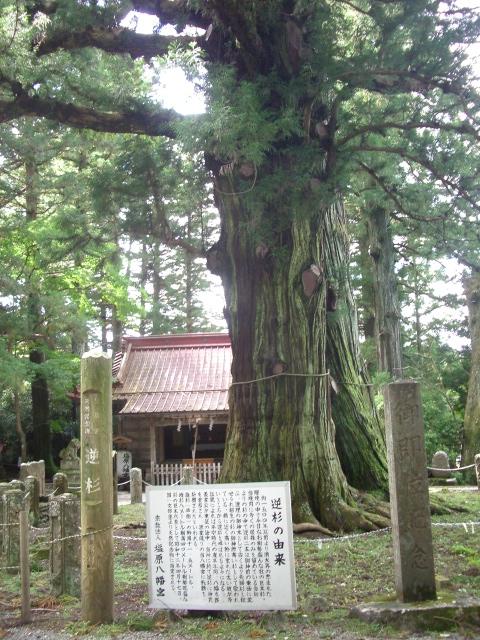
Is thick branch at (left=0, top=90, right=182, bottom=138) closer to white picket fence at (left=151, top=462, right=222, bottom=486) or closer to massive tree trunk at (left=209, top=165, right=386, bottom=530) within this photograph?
massive tree trunk at (left=209, top=165, right=386, bottom=530)

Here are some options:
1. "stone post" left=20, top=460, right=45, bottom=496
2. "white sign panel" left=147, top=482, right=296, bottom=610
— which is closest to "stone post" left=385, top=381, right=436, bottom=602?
"white sign panel" left=147, top=482, right=296, bottom=610

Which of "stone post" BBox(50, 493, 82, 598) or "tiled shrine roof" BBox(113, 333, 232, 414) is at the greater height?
"tiled shrine roof" BBox(113, 333, 232, 414)

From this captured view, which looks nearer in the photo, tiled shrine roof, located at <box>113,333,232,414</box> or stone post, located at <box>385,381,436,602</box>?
stone post, located at <box>385,381,436,602</box>

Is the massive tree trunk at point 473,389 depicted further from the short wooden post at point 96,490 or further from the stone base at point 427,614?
the short wooden post at point 96,490

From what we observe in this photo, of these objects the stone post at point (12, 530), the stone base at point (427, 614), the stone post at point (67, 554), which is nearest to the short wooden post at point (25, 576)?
the stone post at point (67, 554)

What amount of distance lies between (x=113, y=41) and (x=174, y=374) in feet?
39.3

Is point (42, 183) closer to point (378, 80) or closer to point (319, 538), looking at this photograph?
point (378, 80)

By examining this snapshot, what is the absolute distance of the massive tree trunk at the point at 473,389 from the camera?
16547 mm

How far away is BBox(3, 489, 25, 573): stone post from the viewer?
6.55m

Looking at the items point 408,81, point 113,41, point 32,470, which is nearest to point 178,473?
point 32,470

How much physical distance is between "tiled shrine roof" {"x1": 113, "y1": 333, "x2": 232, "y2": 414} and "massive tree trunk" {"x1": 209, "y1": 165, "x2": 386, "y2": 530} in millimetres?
8952

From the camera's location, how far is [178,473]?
16.0 meters

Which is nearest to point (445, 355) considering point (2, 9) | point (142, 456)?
point (142, 456)

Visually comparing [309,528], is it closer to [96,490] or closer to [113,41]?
[96,490]
